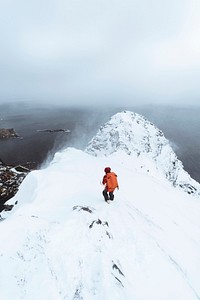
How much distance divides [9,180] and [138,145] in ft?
105

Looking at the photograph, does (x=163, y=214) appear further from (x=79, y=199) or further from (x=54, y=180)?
(x=54, y=180)

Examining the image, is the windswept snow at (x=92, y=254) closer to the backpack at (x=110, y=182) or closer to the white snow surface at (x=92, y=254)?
the white snow surface at (x=92, y=254)

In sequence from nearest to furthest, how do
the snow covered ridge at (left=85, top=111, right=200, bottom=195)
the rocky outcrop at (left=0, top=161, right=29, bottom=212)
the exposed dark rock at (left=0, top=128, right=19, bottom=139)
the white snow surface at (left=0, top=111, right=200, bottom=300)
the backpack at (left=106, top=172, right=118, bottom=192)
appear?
1. the white snow surface at (left=0, top=111, right=200, bottom=300)
2. the backpack at (left=106, top=172, right=118, bottom=192)
3. the rocky outcrop at (left=0, top=161, right=29, bottom=212)
4. the snow covered ridge at (left=85, top=111, right=200, bottom=195)
5. the exposed dark rock at (left=0, top=128, right=19, bottom=139)

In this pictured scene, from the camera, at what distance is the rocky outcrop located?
1709 inches

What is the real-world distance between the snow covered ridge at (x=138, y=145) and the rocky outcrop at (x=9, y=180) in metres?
17.9

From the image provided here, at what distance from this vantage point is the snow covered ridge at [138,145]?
5501 centimetres

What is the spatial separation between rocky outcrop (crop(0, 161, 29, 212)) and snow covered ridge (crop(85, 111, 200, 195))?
17890 millimetres

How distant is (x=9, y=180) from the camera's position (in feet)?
170

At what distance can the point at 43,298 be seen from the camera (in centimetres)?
759

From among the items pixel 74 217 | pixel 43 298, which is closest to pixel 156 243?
pixel 74 217

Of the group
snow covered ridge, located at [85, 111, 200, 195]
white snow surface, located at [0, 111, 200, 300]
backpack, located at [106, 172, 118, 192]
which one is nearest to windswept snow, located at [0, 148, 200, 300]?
white snow surface, located at [0, 111, 200, 300]

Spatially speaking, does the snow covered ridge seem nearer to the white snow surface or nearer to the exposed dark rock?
the white snow surface

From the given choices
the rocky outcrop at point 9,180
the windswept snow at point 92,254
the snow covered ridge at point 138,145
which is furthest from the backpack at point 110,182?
the snow covered ridge at point 138,145

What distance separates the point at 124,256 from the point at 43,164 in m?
61.4
